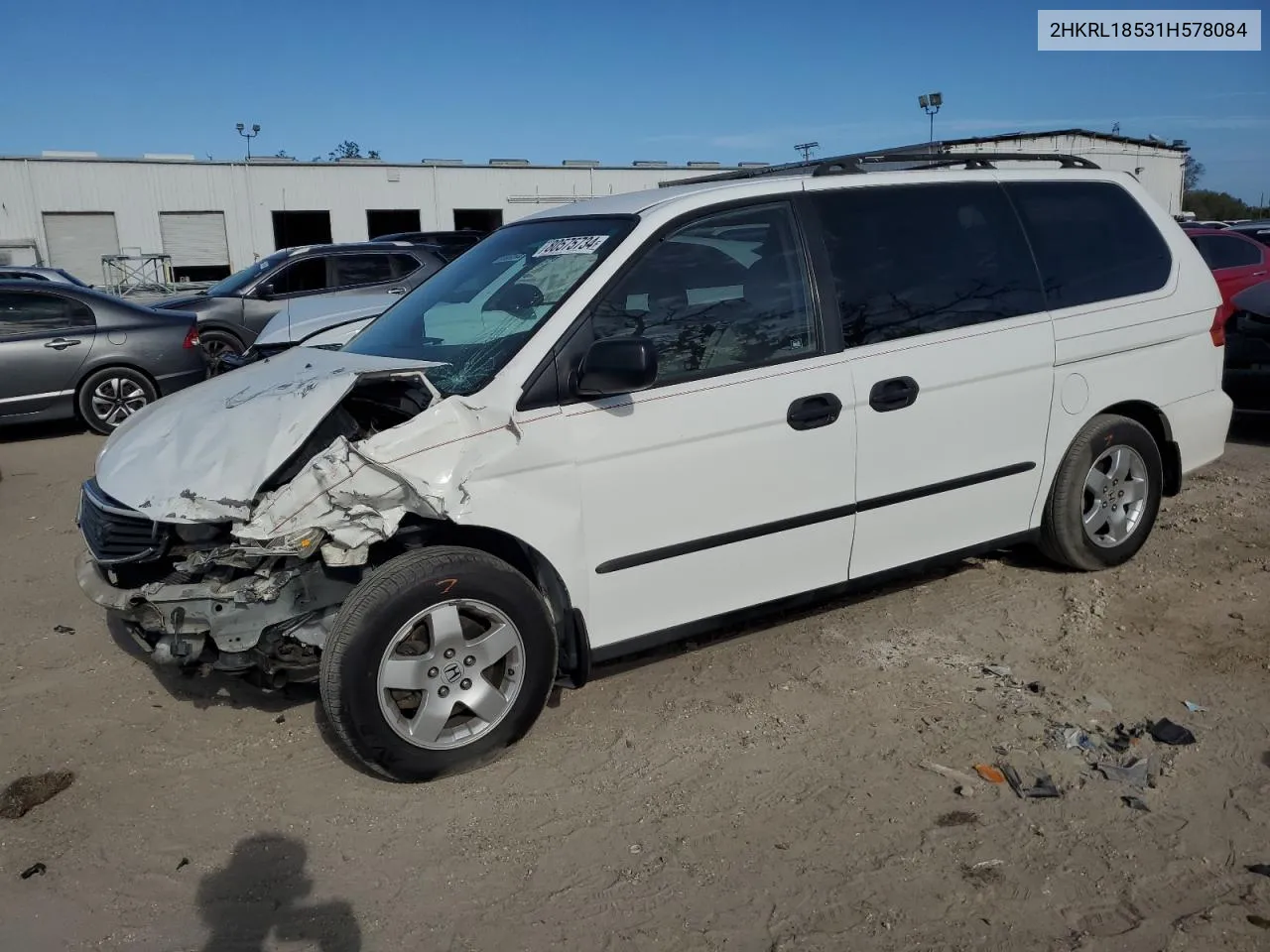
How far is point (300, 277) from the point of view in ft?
43.0

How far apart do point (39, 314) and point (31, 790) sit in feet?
25.4

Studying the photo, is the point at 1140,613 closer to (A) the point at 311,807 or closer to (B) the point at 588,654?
(B) the point at 588,654

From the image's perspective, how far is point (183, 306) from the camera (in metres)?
12.6

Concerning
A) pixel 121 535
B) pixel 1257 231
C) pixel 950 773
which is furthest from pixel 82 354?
pixel 1257 231

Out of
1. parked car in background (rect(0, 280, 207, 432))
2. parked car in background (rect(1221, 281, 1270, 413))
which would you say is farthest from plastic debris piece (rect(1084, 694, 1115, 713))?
parked car in background (rect(0, 280, 207, 432))

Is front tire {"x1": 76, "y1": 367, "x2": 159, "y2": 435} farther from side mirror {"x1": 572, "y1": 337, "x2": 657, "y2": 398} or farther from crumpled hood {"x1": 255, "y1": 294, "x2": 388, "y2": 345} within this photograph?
side mirror {"x1": 572, "y1": 337, "x2": 657, "y2": 398}

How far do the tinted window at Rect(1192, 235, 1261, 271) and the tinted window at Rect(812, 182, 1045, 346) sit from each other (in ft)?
25.9

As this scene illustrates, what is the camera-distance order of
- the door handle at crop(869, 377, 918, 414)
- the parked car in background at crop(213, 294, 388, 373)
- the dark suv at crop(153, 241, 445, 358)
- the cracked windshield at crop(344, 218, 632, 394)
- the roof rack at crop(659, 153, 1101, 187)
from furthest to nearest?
1. the dark suv at crop(153, 241, 445, 358)
2. the parked car in background at crop(213, 294, 388, 373)
3. the roof rack at crop(659, 153, 1101, 187)
4. the door handle at crop(869, 377, 918, 414)
5. the cracked windshield at crop(344, 218, 632, 394)

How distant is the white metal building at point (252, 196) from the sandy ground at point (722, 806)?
97.8 feet

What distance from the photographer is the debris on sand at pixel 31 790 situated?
137 inches

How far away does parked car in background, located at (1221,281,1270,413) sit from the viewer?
A: 800 cm

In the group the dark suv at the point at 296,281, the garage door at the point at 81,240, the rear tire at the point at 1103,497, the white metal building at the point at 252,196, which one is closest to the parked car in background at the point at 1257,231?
the rear tire at the point at 1103,497

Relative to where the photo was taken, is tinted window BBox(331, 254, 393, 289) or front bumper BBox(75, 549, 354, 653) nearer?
front bumper BBox(75, 549, 354, 653)

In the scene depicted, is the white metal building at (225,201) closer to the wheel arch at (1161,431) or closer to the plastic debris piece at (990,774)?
the wheel arch at (1161,431)
